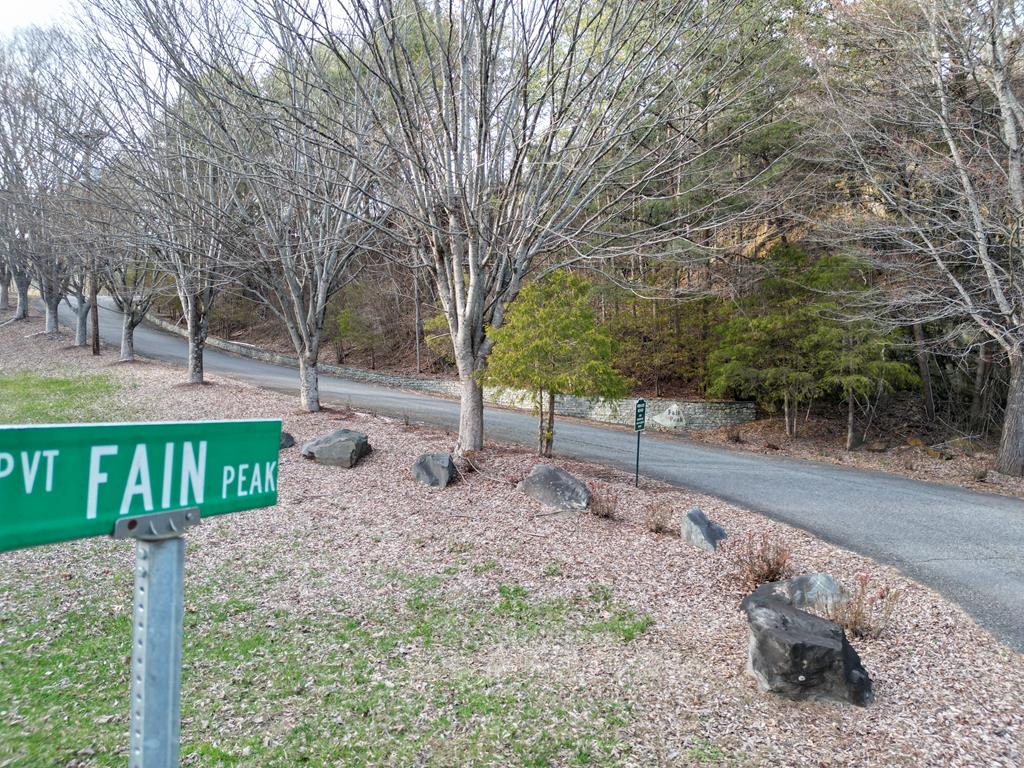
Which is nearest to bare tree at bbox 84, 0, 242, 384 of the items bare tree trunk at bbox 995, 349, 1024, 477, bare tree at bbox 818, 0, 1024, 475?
bare tree at bbox 818, 0, 1024, 475

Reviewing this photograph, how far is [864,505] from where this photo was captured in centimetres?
877

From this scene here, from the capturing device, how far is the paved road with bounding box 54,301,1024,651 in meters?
5.95

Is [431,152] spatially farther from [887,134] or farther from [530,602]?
[887,134]

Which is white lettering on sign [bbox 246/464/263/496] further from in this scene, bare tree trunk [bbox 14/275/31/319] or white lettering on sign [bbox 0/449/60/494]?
bare tree trunk [bbox 14/275/31/319]

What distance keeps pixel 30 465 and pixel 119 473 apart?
0.53 ft

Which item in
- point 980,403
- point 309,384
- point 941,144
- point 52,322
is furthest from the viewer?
point 52,322

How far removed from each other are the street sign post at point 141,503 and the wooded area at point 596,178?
18.1ft

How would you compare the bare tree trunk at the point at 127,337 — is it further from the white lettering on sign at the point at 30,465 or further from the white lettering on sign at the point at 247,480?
the white lettering on sign at the point at 30,465

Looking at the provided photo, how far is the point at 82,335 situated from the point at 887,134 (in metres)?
25.6

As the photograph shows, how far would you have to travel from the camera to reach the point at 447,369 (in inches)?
959

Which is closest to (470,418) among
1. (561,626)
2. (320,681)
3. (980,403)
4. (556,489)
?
(556,489)

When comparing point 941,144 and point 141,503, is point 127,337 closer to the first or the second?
point 141,503

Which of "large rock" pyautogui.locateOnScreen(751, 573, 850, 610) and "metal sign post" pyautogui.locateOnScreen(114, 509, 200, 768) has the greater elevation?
"metal sign post" pyautogui.locateOnScreen(114, 509, 200, 768)

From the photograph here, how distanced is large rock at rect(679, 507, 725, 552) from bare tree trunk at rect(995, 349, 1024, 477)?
915 cm
